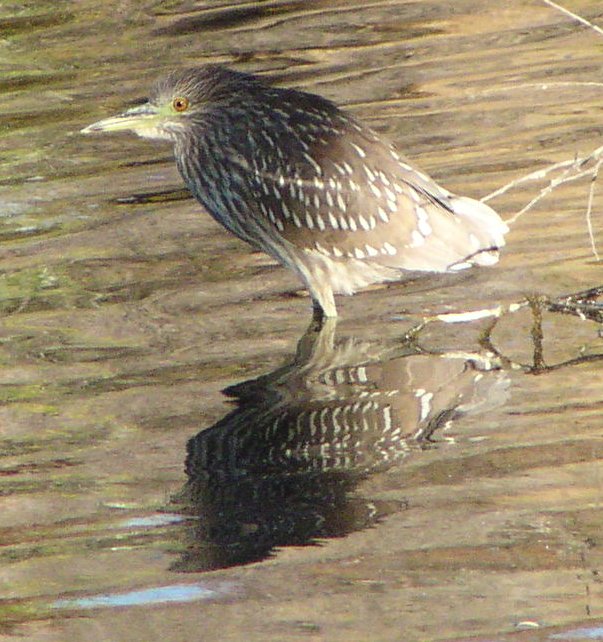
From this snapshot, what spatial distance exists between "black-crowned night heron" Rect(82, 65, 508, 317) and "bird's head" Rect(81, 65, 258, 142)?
223 mm

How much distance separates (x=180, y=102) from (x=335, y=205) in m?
1.03

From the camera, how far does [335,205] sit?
7469 mm

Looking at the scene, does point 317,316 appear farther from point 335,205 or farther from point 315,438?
point 315,438

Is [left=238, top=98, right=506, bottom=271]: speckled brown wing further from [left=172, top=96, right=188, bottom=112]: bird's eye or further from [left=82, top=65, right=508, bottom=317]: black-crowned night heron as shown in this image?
[left=172, top=96, right=188, bottom=112]: bird's eye

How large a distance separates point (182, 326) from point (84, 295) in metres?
0.73

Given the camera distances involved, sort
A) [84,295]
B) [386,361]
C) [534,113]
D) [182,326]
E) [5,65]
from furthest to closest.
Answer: [5,65], [534,113], [84,295], [182,326], [386,361]

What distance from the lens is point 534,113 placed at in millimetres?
10180

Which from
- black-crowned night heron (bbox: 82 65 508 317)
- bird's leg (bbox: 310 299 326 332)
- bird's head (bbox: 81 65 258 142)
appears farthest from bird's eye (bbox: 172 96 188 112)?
bird's leg (bbox: 310 299 326 332)

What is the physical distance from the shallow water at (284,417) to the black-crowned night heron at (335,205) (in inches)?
6.8

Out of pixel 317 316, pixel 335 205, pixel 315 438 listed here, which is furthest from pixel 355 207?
pixel 315 438

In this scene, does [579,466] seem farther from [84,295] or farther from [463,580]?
[84,295]

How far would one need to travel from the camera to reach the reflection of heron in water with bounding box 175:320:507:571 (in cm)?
496

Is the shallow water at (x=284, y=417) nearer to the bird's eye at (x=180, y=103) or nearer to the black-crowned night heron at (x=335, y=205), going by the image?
the black-crowned night heron at (x=335, y=205)

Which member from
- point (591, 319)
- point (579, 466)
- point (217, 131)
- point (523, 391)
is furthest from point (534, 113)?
point (579, 466)
